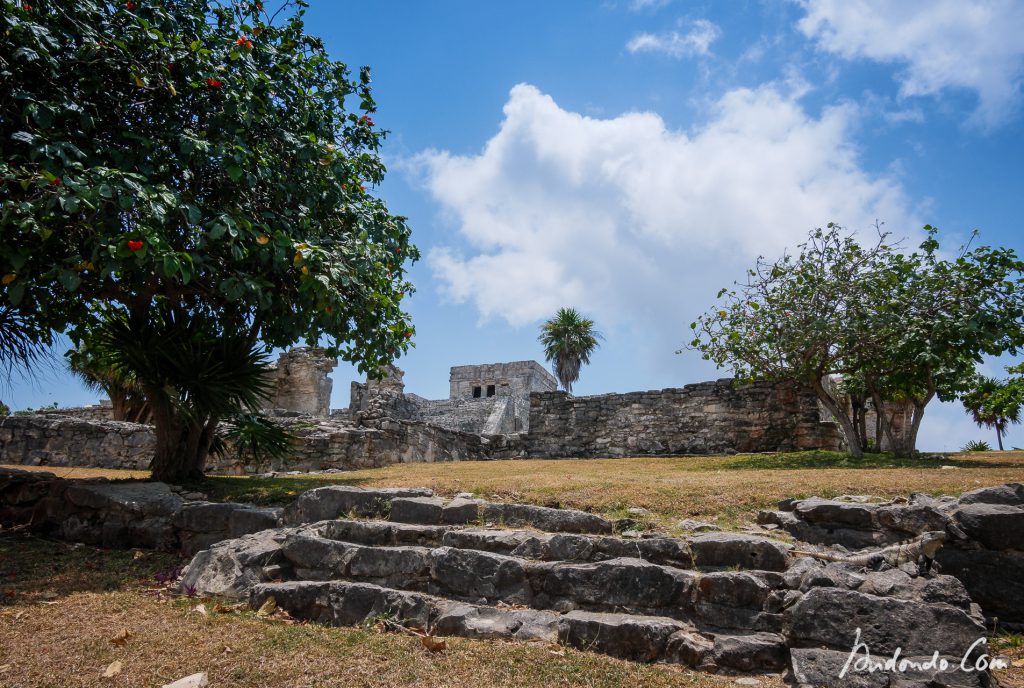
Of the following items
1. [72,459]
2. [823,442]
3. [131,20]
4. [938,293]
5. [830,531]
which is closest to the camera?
[830,531]

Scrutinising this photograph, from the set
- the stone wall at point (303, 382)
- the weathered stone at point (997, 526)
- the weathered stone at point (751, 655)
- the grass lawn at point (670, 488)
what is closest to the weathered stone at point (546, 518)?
the grass lawn at point (670, 488)

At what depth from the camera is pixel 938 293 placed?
11.8m

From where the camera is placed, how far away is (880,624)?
411 cm

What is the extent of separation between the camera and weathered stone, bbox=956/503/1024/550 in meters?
4.77

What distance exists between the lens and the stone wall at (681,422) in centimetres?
1432

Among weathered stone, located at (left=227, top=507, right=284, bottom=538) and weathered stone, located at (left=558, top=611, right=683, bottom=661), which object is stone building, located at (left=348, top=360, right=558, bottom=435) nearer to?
weathered stone, located at (left=227, top=507, right=284, bottom=538)

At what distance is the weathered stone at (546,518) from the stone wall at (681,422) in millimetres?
9869

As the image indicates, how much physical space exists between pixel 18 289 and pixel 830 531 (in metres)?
7.40

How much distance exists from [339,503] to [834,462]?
28.6ft

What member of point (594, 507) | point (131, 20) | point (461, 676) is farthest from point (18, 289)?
point (594, 507)

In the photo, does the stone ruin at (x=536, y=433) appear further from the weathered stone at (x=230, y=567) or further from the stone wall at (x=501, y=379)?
the stone wall at (x=501, y=379)

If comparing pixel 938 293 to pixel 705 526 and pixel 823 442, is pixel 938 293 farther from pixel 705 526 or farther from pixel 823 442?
pixel 705 526

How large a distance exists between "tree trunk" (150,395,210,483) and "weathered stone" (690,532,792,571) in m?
6.42

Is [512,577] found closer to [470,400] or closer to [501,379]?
[470,400]
